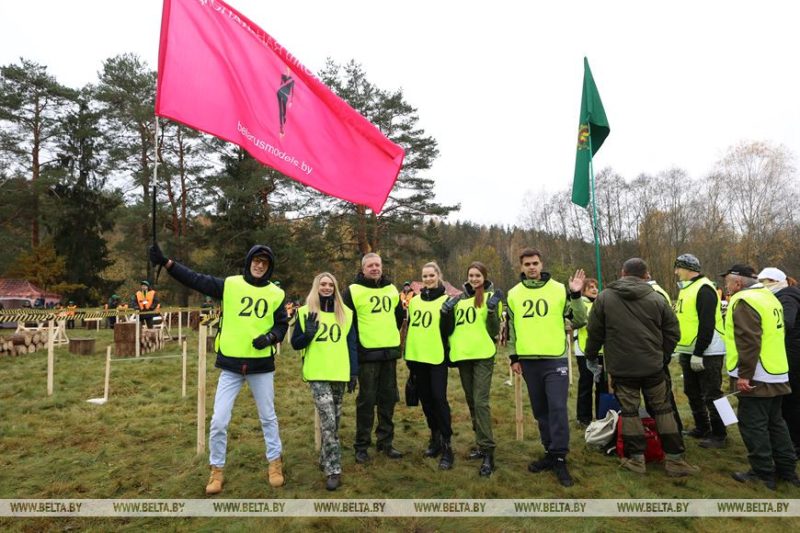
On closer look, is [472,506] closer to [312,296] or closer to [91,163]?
[312,296]

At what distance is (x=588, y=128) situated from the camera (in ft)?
20.5

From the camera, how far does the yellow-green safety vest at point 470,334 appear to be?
16.0 ft

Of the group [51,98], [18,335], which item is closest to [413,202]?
[18,335]

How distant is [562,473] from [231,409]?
3.24 meters

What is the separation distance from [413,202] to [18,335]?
19.1 meters

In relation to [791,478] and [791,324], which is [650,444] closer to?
[791,478]

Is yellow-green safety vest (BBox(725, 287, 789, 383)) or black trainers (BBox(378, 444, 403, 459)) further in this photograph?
black trainers (BBox(378, 444, 403, 459))

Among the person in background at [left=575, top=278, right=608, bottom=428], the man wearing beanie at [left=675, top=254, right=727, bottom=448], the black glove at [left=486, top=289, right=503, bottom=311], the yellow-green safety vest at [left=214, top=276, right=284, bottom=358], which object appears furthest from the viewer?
the person in background at [left=575, top=278, right=608, bottom=428]

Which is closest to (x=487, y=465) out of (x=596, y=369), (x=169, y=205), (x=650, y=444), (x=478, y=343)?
(x=478, y=343)

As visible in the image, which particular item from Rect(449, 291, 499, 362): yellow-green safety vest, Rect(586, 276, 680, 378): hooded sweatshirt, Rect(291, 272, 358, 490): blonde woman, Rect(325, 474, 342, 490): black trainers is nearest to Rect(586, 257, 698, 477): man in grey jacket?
Rect(586, 276, 680, 378): hooded sweatshirt

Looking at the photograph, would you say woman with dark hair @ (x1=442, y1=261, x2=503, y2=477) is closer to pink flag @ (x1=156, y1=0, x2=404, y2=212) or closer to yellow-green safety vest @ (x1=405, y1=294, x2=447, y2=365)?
yellow-green safety vest @ (x1=405, y1=294, x2=447, y2=365)

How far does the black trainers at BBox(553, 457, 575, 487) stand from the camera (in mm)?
4414

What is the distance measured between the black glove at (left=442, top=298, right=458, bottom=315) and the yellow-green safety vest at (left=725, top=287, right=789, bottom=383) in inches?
112

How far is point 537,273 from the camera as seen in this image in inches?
191
